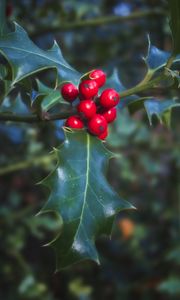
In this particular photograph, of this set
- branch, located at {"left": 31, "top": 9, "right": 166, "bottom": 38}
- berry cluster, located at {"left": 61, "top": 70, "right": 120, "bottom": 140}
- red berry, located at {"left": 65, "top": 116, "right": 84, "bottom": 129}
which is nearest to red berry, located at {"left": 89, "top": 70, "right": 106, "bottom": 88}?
berry cluster, located at {"left": 61, "top": 70, "right": 120, "bottom": 140}

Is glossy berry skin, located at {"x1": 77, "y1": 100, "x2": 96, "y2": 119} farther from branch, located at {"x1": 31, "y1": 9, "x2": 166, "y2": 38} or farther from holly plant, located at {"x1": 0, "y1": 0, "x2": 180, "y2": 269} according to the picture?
branch, located at {"x1": 31, "y1": 9, "x2": 166, "y2": 38}

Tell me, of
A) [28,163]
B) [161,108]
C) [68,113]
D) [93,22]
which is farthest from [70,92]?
[93,22]

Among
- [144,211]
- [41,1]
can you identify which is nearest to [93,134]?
[41,1]

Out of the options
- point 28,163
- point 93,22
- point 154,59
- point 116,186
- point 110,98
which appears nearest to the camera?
point 110,98

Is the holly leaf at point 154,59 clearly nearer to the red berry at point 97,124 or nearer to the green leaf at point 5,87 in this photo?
the red berry at point 97,124

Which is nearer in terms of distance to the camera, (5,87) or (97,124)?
(97,124)

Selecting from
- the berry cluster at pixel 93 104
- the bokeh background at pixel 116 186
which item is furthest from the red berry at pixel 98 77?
the bokeh background at pixel 116 186

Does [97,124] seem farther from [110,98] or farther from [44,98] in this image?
[44,98]
